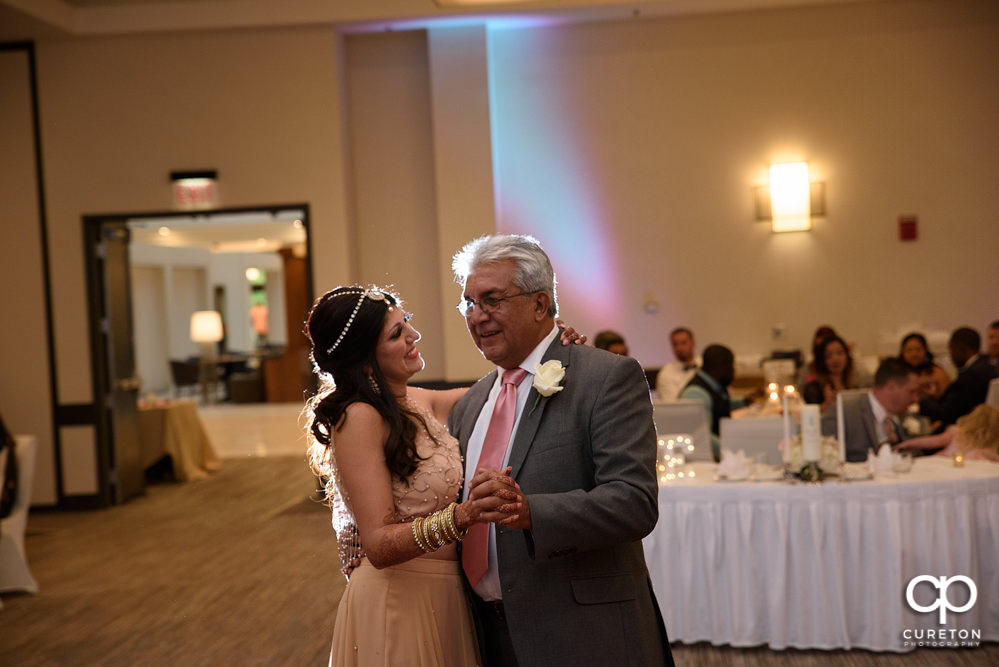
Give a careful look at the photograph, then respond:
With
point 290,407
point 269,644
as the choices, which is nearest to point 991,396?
point 269,644

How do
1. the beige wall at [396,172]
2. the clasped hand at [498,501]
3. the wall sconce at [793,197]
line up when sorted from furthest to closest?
the beige wall at [396,172] < the wall sconce at [793,197] < the clasped hand at [498,501]

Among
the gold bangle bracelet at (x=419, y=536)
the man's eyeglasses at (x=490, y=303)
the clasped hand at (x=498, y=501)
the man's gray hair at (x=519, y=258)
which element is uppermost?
the man's gray hair at (x=519, y=258)

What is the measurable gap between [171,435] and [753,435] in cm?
691

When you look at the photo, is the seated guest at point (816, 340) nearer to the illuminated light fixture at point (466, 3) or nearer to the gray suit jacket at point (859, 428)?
the gray suit jacket at point (859, 428)

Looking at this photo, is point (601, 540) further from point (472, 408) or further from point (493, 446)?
point (472, 408)

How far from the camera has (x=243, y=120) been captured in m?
8.43

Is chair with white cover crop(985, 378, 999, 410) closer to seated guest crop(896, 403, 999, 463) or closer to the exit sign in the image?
seated guest crop(896, 403, 999, 463)

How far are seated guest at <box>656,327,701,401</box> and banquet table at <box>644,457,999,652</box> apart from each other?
303 centimetres

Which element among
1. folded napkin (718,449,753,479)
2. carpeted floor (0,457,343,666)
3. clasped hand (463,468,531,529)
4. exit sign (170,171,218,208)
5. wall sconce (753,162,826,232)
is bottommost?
carpeted floor (0,457,343,666)

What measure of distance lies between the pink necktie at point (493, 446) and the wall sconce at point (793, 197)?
7002 mm

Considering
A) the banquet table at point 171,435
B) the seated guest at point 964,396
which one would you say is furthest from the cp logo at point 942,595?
the banquet table at point 171,435

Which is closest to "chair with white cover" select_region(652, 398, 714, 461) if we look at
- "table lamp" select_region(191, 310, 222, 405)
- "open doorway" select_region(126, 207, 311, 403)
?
"open doorway" select_region(126, 207, 311, 403)

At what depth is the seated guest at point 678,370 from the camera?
24.0 feet

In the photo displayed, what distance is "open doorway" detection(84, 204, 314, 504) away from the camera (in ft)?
28.6
